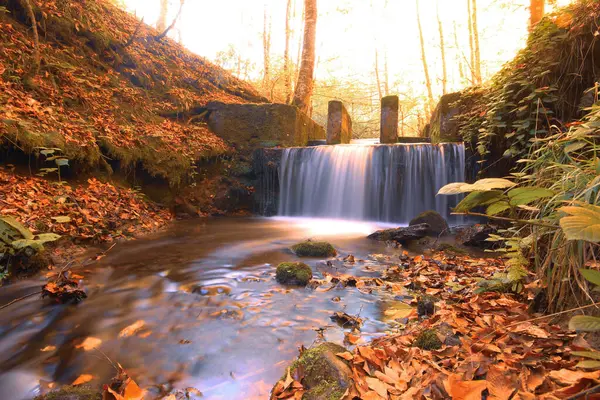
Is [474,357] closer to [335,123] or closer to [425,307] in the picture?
A: [425,307]

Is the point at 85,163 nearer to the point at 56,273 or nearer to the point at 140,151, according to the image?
the point at 140,151

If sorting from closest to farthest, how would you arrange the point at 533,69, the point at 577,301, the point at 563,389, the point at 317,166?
the point at 563,389
the point at 577,301
the point at 533,69
the point at 317,166

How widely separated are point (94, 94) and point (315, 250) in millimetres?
6358

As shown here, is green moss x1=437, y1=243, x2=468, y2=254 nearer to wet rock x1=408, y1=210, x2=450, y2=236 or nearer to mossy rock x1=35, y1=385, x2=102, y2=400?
wet rock x1=408, y1=210, x2=450, y2=236

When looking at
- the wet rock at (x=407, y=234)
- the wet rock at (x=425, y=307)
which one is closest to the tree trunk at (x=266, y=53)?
the wet rock at (x=407, y=234)

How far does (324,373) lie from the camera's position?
1.70m

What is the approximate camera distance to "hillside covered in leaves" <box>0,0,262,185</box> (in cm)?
544

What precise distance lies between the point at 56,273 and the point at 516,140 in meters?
7.56

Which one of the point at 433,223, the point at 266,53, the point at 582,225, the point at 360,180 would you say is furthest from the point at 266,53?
the point at 582,225

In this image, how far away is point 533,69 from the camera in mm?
5594

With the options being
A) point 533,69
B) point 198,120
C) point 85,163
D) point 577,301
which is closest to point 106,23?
point 198,120

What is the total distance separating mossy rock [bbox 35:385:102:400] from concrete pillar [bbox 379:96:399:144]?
11360 millimetres

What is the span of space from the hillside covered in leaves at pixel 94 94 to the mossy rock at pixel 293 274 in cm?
372

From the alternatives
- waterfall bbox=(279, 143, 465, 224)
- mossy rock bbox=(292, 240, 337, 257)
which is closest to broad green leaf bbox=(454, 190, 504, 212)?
mossy rock bbox=(292, 240, 337, 257)
